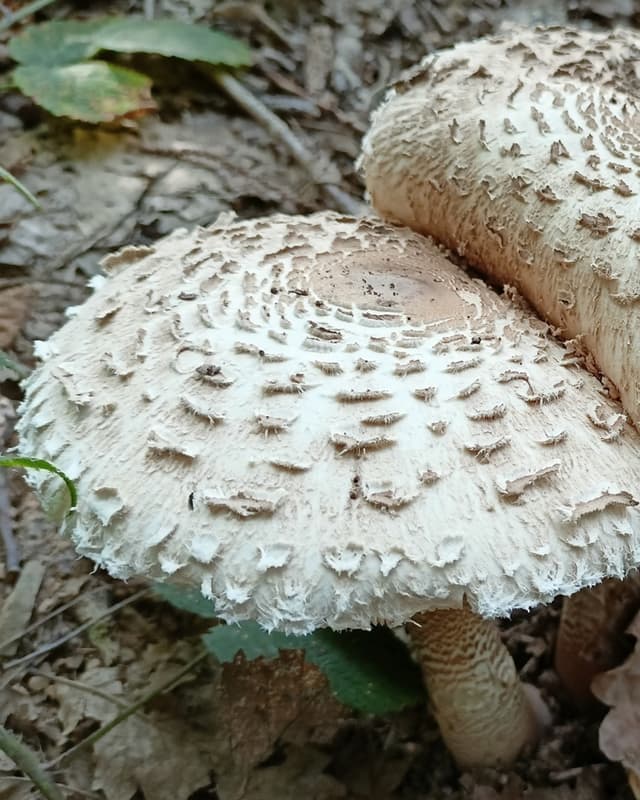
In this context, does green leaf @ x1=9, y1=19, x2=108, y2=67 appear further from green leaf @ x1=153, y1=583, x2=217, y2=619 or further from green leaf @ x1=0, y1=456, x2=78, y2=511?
green leaf @ x1=0, y1=456, x2=78, y2=511

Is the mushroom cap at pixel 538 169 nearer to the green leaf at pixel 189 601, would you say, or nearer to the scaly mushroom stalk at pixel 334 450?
the scaly mushroom stalk at pixel 334 450

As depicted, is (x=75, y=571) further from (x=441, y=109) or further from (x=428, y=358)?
(x=441, y=109)

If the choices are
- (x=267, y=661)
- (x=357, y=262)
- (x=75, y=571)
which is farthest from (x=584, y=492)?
(x=75, y=571)

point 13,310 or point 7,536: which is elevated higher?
point 13,310

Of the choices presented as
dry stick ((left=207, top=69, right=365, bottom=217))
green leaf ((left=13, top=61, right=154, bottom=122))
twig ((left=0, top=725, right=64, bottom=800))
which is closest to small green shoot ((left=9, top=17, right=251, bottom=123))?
green leaf ((left=13, top=61, right=154, bottom=122))

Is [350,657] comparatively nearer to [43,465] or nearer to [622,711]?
[622,711]

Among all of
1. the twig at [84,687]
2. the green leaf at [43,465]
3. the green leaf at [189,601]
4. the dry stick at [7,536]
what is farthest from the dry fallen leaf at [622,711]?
the dry stick at [7,536]

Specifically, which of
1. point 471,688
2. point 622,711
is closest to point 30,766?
point 471,688
